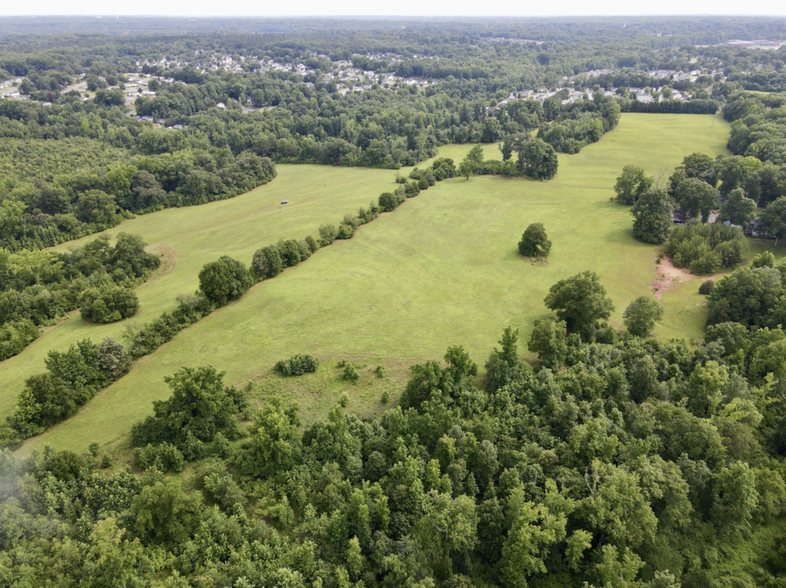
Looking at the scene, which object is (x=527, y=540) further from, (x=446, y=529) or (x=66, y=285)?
(x=66, y=285)

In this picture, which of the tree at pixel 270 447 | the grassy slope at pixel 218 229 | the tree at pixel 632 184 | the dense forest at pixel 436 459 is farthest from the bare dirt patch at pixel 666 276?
the grassy slope at pixel 218 229

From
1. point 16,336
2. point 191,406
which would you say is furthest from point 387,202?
point 16,336

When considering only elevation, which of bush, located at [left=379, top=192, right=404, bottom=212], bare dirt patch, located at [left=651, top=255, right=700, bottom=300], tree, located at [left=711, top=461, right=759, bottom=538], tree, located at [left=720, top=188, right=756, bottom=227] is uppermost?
tree, located at [left=720, top=188, right=756, bottom=227]

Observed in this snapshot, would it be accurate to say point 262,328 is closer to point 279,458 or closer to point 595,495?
point 279,458

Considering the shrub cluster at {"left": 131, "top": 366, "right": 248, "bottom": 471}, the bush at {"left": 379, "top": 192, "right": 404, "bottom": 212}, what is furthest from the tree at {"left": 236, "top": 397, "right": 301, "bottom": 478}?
the bush at {"left": 379, "top": 192, "right": 404, "bottom": 212}

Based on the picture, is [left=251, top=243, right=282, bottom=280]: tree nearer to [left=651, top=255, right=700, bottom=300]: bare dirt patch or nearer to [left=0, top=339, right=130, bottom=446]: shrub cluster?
[left=0, top=339, right=130, bottom=446]: shrub cluster
